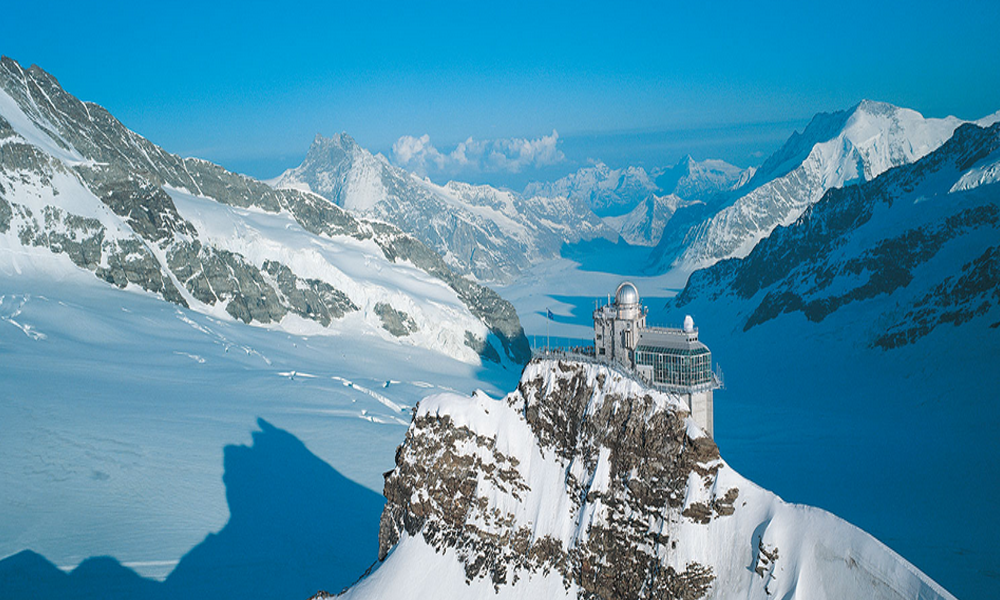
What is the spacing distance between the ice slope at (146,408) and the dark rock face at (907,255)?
8865 cm

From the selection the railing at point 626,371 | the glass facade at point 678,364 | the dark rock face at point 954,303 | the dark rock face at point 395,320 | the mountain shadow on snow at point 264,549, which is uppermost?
the dark rock face at point 954,303

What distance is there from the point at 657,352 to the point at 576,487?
1344 cm

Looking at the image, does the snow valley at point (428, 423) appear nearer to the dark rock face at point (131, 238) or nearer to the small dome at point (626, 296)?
the dark rock face at point (131, 238)

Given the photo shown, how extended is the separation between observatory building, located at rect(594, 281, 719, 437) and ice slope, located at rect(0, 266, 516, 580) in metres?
47.0

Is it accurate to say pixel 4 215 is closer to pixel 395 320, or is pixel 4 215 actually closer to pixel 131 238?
pixel 131 238

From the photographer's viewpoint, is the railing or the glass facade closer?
the railing

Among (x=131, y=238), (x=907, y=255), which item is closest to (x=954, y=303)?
(x=907, y=255)

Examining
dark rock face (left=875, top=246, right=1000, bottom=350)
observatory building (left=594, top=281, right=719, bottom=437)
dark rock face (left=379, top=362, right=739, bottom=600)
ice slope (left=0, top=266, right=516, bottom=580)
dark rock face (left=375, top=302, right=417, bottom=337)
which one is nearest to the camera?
dark rock face (left=379, top=362, right=739, bottom=600)

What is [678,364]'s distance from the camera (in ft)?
168

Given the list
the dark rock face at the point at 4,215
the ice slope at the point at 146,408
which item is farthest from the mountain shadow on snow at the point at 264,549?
the dark rock face at the point at 4,215

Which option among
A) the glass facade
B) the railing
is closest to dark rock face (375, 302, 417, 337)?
the railing

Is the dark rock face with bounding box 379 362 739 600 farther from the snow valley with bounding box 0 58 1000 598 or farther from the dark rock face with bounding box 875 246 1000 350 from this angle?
the dark rock face with bounding box 875 246 1000 350

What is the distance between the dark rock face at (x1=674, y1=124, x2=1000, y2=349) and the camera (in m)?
129

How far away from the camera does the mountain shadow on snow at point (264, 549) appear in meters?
62.2
